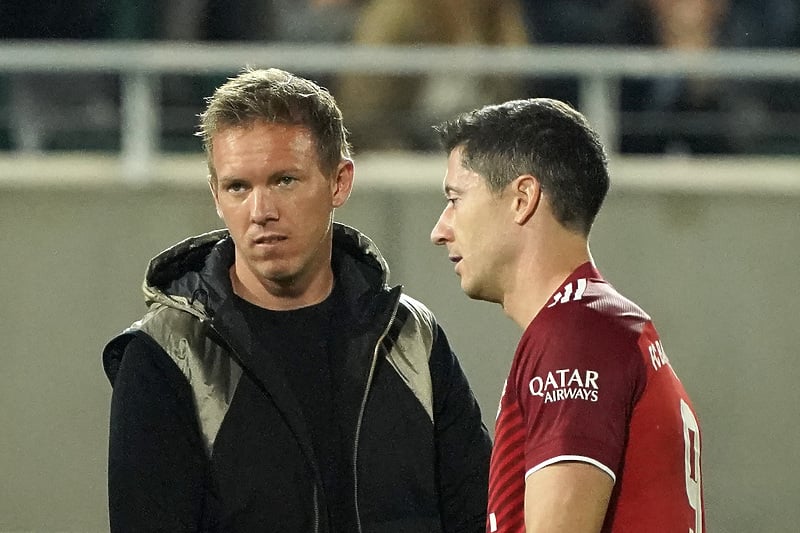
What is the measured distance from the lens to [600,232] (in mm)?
5633

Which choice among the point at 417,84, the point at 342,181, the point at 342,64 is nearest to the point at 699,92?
the point at 417,84

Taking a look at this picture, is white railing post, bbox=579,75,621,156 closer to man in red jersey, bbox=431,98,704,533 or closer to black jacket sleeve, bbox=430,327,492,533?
black jacket sleeve, bbox=430,327,492,533

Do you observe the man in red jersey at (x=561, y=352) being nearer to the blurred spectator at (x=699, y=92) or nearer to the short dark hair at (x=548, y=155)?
the short dark hair at (x=548, y=155)

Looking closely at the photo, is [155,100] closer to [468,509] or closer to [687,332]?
[687,332]

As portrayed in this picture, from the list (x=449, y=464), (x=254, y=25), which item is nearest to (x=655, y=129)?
(x=254, y=25)

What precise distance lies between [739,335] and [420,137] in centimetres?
161

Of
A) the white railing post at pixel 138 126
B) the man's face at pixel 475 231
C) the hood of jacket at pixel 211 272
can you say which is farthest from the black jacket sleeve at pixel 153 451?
the white railing post at pixel 138 126

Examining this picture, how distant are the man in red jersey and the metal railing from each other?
327 centimetres

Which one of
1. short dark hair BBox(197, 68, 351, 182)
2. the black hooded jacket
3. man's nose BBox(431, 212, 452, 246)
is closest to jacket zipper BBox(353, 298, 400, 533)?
the black hooded jacket

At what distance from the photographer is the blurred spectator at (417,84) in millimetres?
5836

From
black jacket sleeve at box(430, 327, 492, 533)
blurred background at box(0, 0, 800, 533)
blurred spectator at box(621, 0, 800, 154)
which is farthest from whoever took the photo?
blurred spectator at box(621, 0, 800, 154)

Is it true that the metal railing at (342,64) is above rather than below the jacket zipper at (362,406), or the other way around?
above

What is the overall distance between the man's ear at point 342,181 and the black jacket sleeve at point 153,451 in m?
0.51

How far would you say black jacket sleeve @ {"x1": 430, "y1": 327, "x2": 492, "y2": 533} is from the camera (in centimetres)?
265
